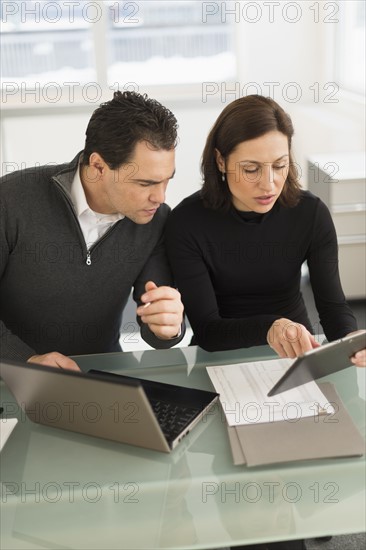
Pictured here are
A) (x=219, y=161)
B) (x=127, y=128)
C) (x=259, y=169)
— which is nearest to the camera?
(x=127, y=128)

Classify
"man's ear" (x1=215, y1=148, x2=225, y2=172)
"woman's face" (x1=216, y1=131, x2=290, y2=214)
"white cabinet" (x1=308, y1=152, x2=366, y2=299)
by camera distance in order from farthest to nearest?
"white cabinet" (x1=308, y1=152, x2=366, y2=299)
"man's ear" (x1=215, y1=148, x2=225, y2=172)
"woman's face" (x1=216, y1=131, x2=290, y2=214)

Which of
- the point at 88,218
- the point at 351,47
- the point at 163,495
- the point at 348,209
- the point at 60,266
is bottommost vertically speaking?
the point at 348,209

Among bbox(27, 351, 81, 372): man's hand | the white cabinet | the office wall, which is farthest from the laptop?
the office wall

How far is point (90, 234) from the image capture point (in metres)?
1.94

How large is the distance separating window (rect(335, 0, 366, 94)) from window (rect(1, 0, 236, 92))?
33.4 inches

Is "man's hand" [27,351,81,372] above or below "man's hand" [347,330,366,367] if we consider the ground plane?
below

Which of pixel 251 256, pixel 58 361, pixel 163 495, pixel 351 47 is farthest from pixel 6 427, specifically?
pixel 351 47

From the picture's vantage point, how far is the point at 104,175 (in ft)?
6.20

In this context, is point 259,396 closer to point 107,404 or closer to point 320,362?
point 320,362

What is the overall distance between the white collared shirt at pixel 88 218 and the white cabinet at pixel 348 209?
1.97 meters

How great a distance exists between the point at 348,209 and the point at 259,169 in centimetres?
188

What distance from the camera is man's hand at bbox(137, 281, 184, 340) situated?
1.60m

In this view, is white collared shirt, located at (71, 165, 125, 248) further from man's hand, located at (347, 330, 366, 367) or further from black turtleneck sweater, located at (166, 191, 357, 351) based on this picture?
man's hand, located at (347, 330, 366, 367)

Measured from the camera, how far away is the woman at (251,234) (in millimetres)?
1926
